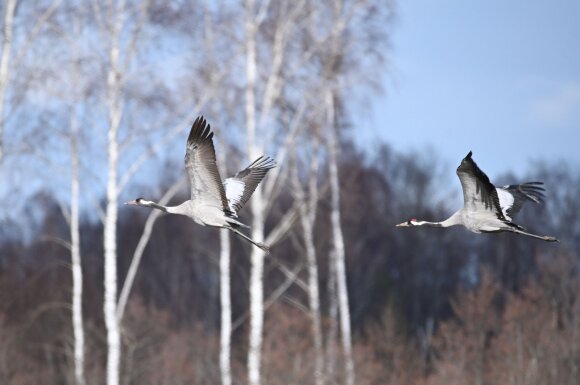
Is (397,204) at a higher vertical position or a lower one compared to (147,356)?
higher

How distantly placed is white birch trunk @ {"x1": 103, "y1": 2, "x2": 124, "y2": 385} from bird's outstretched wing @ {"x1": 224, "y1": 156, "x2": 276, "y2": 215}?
6333 mm

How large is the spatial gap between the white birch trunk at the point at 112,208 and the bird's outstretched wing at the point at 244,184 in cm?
633

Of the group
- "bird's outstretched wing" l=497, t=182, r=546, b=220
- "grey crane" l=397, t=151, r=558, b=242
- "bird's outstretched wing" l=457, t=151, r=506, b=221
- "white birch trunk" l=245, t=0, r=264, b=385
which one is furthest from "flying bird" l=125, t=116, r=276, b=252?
"white birch trunk" l=245, t=0, r=264, b=385

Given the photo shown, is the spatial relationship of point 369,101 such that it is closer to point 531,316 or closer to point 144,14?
point 144,14

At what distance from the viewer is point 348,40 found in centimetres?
2272

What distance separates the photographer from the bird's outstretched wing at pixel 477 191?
11531 millimetres

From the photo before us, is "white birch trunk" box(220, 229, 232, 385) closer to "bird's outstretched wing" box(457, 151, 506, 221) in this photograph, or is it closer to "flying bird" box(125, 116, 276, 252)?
"flying bird" box(125, 116, 276, 252)

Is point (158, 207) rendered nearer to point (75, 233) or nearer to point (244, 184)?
point (244, 184)

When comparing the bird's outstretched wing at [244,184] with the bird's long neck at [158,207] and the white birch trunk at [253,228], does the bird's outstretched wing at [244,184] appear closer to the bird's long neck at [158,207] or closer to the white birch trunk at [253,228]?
the bird's long neck at [158,207]

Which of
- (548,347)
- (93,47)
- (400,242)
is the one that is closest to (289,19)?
(93,47)

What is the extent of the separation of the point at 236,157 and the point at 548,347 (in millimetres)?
6684

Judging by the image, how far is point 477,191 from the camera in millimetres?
12234

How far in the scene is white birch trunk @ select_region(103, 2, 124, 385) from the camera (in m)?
19.1

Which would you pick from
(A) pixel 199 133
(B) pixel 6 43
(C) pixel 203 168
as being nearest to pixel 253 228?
(B) pixel 6 43
